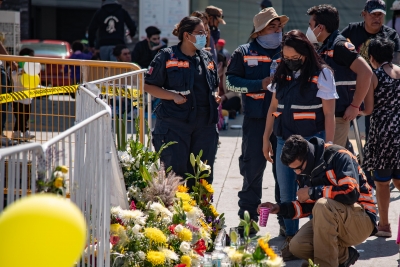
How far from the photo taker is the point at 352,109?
19.1ft

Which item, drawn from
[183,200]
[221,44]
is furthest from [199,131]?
[221,44]

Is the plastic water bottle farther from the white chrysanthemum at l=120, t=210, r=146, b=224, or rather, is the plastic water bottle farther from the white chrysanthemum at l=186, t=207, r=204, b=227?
the white chrysanthemum at l=120, t=210, r=146, b=224

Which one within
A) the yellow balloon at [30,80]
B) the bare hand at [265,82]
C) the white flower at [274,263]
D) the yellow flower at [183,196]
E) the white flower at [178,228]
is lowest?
the white flower at [178,228]

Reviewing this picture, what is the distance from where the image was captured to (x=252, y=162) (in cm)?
594

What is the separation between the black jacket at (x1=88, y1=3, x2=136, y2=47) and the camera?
12.9m

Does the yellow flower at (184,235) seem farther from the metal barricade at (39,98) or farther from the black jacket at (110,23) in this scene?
the black jacket at (110,23)

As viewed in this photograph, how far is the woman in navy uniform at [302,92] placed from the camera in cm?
524

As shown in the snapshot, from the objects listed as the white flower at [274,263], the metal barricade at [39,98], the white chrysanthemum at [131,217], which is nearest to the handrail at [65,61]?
the metal barricade at [39,98]

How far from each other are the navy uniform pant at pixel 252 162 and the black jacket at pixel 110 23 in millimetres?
7532

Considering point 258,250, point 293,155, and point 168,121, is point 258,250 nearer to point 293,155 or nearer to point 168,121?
point 293,155

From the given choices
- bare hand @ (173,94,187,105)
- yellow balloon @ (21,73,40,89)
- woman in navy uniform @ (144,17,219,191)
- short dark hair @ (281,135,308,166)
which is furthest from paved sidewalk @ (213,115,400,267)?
yellow balloon @ (21,73,40,89)

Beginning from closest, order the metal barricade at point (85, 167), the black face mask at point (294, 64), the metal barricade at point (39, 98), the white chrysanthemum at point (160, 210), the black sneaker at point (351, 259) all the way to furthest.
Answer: the metal barricade at point (85, 167), the white chrysanthemum at point (160, 210), the black sneaker at point (351, 259), the black face mask at point (294, 64), the metal barricade at point (39, 98)

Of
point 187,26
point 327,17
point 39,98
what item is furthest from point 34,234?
point 39,98

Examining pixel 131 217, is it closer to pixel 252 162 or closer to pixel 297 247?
pixel 297 247
